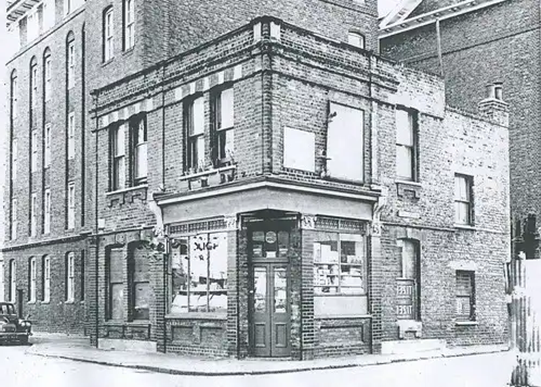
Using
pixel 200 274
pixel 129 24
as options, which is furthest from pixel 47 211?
pixel 200 274

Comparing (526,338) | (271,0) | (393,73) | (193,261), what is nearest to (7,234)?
(271,0)

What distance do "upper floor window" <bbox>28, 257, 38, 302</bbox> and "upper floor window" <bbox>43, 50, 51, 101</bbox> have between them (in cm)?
779

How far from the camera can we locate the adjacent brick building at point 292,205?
20453mm

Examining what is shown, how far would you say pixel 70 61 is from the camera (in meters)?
36.8

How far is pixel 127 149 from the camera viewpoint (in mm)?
25219

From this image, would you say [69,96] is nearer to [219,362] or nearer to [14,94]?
[14,94]

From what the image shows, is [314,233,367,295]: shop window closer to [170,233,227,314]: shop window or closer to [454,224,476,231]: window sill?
[170,233,227,314]: shop window

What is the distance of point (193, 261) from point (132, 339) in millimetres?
3722

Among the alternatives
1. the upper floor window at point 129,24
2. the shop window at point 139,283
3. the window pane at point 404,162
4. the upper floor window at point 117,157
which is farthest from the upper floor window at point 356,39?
the shop window at point 139,283

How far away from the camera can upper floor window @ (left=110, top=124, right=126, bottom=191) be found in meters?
25.7

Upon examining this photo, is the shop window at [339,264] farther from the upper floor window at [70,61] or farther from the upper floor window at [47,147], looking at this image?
the upper floor window at [47,147]

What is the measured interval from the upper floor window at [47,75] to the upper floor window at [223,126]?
19381 mm

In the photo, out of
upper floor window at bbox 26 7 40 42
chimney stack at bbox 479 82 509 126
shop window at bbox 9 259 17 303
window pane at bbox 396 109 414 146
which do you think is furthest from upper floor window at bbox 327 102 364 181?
shop window at bbox 9 259 17 303

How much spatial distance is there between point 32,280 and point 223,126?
67.6ft
